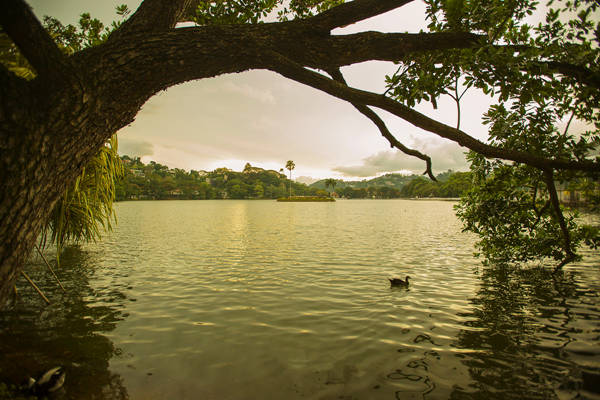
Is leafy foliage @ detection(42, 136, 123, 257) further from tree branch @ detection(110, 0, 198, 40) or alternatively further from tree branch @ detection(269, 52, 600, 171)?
tree branch @ detection(269, 52, 600, 171)

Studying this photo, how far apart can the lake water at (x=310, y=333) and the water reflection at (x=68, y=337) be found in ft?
0.10

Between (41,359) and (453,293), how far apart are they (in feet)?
32.5

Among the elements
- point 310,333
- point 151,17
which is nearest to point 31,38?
point 151,17

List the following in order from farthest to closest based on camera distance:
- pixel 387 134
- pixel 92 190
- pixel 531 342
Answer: pixel 92 190
pixel 531 342
pixel 387 134

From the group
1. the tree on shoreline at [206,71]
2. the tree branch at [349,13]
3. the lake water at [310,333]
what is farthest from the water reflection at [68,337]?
the tree branch at [349,13]

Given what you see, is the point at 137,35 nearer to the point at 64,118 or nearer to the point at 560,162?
the point at 64,118

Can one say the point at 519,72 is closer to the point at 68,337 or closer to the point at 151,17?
the point at 151,17

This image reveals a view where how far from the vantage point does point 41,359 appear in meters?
4.86

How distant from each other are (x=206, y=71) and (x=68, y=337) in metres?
5.95

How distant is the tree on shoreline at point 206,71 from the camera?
273 centimetres

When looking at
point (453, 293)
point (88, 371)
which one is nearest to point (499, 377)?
point (453, 293)

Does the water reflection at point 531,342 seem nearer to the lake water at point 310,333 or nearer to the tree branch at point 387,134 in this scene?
the lake water at point 310,333

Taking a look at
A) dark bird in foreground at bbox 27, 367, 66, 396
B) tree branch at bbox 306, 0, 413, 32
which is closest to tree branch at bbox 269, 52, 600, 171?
tree branch at bbox 306, 0, 413, 32

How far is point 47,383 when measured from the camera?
3.86 m
